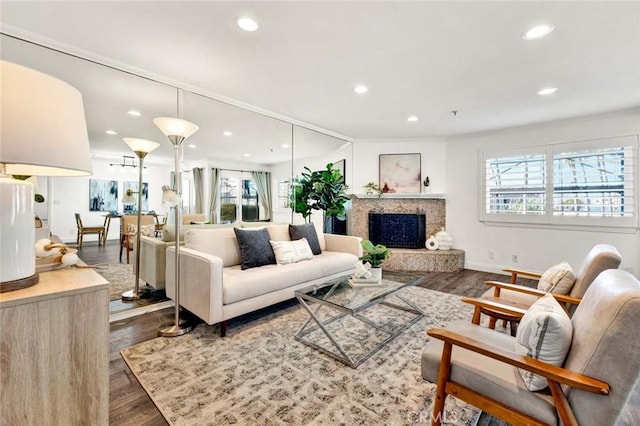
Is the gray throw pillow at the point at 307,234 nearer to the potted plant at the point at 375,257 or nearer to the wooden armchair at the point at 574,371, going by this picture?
the potted plant at the point at 375,257

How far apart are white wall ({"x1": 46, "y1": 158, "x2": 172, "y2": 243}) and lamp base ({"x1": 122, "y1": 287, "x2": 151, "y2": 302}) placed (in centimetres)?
65

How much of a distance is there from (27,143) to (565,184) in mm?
5715

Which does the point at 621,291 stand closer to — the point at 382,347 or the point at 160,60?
the point at 382,347

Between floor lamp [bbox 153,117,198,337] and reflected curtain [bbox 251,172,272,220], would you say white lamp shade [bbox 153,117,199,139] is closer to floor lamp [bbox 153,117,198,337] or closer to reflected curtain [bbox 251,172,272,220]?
floor lamp [bbox 153,117,198,337]

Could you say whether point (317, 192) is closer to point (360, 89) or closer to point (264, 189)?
point (264, 189)

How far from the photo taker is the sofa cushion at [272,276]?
8.15ft

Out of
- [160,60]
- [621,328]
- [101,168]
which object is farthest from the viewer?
[101,168]

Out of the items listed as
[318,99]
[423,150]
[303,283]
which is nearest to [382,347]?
[303,283]

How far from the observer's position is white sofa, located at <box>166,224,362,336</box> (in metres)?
2.37

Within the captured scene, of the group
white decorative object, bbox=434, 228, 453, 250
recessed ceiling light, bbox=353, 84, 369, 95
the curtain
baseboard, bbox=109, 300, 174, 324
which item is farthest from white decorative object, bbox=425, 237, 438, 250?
baseboard, bbox=109, 300, 174, 324

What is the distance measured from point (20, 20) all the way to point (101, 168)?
4.15ft

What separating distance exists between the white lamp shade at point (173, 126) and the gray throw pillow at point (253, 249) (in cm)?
115

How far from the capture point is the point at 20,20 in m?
2.01

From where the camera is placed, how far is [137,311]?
9.40 ft
